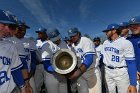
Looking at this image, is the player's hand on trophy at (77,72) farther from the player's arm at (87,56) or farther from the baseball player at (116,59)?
the baseball player at (116,59)

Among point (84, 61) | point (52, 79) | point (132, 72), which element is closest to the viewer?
point (132, 72)

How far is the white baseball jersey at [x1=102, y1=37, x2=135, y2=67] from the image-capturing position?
6211 mm

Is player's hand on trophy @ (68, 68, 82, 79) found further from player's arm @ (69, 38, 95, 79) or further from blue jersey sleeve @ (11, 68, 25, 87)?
blue jersey sleeve @ (11, 68, 25, 87)

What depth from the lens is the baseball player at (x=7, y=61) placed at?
3.33 metres

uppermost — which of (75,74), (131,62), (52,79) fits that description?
(131,62)

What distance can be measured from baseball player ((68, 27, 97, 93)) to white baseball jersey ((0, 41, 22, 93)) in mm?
2946

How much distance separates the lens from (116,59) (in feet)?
22.1

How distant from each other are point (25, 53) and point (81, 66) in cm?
148

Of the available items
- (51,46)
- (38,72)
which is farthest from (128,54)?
(38,72)

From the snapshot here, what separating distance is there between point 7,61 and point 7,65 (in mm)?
56

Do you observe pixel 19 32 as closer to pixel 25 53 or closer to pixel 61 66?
pixel 25 53

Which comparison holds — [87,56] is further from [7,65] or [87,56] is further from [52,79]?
[7,65]

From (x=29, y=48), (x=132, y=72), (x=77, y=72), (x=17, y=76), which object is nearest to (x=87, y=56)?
(x=77, y=72)

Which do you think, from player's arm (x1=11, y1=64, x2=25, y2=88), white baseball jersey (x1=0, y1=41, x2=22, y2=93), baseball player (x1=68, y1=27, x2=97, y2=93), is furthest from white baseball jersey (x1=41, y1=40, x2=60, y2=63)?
white baseball jersey (x1=0, y1=41, x2=22, y2=93)
